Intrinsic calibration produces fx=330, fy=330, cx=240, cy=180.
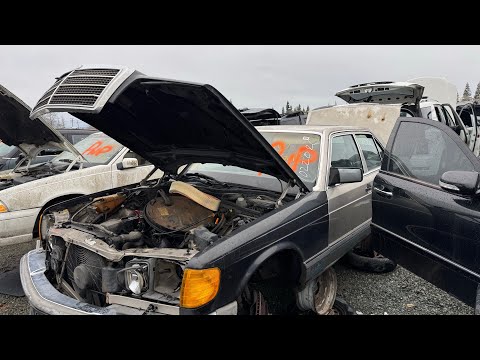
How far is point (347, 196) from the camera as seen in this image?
3.38m

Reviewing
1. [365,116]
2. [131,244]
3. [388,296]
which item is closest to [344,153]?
[388,296]

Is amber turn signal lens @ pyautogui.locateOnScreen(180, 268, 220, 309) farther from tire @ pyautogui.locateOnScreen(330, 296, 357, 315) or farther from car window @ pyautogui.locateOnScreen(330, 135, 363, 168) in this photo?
car window @ pyautogui.locateOnScreen(330, 135, 363, 168)

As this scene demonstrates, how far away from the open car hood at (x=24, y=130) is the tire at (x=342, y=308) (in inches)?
160

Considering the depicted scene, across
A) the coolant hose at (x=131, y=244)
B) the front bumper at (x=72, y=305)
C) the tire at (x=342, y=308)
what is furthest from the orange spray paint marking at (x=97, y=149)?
the tire at (x=342, y=308)

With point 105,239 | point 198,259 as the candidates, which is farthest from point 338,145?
point 105,239

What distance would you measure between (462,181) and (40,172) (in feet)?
18.6

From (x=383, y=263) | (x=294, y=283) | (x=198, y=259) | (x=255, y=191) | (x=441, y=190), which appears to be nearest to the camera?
(x=198, y=259)

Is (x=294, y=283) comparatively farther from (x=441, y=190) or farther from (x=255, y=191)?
(x=441, y=190)

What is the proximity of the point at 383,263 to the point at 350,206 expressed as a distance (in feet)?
3.22

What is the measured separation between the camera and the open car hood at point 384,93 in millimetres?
6273

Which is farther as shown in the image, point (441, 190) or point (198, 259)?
point (441, 190)

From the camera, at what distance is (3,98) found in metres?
4.07

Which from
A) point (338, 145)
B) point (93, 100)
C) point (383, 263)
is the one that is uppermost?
point (93, 100)

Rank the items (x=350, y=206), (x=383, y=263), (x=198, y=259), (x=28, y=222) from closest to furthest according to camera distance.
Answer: (x=198, y=259) < (x=350, y=206) < (x=383, y=263) < (x=28, y=222)
